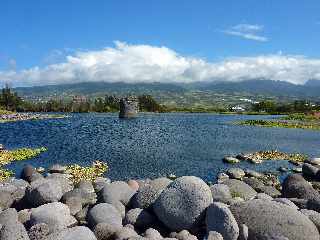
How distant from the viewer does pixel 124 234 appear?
2177 centimetres

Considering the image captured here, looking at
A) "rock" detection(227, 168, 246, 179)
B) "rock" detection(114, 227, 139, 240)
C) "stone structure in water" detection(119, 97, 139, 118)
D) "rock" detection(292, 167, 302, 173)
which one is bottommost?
"stone structure in water" detection(119, 97, 139, 118)

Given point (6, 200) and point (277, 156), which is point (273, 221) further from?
point (277, 156)

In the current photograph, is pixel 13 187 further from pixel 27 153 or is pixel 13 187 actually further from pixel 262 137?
pixel 262 137

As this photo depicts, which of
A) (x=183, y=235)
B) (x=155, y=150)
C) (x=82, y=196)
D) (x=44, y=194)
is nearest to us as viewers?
(x=183, y=235)

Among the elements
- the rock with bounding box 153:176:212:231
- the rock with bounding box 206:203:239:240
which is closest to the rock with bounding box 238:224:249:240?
the rock with bounding box 206:203:239:240

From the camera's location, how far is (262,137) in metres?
96.6

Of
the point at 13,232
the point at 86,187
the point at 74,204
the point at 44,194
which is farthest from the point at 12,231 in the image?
the point at 86,187

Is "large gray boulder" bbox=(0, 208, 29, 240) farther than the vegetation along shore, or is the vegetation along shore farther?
the vegetation along shore

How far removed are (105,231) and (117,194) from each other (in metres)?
5.25

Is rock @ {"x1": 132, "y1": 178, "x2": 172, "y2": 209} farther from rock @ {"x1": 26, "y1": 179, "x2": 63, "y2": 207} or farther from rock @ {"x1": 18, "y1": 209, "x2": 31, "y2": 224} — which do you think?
rock @ {"x1": 18, "y1": 209, "x2": 31, "y2": 224}

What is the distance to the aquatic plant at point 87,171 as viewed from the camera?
45453mm

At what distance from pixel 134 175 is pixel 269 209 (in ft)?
89.9

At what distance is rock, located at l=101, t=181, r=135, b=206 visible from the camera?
27.0 m

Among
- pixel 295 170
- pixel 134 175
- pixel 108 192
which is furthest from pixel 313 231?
pixel 295 170
